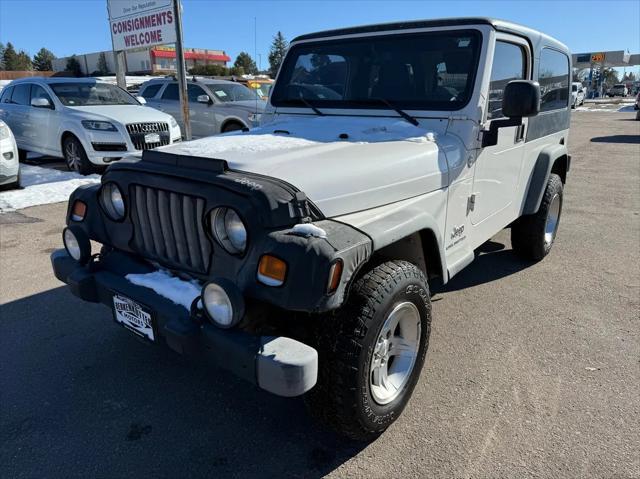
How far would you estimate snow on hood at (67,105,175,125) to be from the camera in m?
8.76

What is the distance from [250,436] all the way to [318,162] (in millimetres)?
1437

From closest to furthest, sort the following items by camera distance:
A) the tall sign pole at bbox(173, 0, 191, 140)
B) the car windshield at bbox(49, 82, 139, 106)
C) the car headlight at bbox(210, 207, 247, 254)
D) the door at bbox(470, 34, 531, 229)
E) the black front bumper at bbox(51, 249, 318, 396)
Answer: the black front bumper at bbox(51, 249, 318, 396), the car headlight at bbox(210, 207, 247, 254), the door at bbox(470, 34, 531, 229), the car windshield at bbox(49, 82, 139, 106), the tall sign pole at bbox(173, 0, 191, 140)

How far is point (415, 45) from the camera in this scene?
3299 mm

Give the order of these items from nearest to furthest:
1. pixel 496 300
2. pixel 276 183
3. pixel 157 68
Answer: pixel 276 183 < pixel 496 300 < pixel 157 68

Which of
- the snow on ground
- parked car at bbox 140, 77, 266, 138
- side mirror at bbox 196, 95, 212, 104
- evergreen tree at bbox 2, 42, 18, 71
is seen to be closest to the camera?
the snow on ground

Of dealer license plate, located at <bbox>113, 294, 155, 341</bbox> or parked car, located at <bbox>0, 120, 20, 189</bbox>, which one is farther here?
parked car, located at <bbox>0, 120, 20, 189</bbox>

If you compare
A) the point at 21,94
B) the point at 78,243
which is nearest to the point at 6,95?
the point at 21,94

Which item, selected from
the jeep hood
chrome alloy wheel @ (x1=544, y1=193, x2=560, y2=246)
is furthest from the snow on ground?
chrome alloy wheel @ (x1=544, y1=193, x2=560, y2=246)

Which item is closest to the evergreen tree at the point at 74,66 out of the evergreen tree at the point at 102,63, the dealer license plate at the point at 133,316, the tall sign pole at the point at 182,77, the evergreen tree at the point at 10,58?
the evergreen tree at the point at 102,63

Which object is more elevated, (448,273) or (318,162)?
(318,162)

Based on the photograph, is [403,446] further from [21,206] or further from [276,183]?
[21,206]

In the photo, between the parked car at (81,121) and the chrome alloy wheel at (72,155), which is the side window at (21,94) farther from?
the chrome alloy wheel at (72,155)

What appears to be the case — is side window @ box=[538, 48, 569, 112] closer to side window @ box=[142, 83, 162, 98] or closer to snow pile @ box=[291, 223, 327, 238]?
snow pile @ box=[291, 223, 327, 238]

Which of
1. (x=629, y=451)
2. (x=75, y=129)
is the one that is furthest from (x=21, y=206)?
(x=629, y=451)
